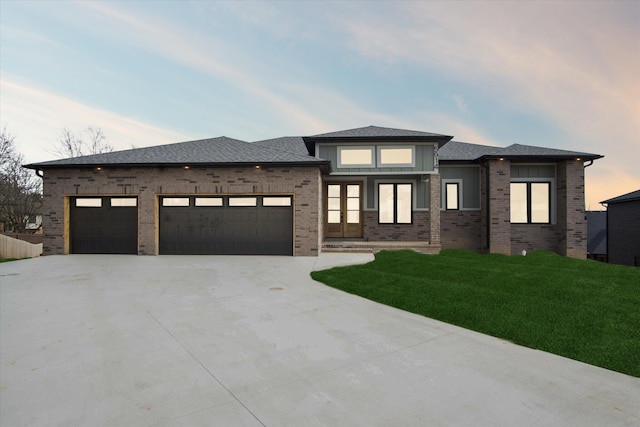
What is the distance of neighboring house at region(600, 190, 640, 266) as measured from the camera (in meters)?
14.6

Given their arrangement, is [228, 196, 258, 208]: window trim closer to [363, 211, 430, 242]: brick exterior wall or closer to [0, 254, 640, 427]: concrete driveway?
[363, 211, 430, 242]: brick exterior wall

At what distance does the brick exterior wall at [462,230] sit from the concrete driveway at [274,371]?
10.1 metres

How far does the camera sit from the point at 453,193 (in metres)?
14.2

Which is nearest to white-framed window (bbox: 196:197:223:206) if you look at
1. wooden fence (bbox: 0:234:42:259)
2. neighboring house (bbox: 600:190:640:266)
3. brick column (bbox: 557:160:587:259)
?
wooden fence (bbox: 0:234:42:259)

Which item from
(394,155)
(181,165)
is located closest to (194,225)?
(181,165)

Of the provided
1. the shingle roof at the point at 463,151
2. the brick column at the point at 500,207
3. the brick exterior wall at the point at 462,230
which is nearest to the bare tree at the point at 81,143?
the shingle roof at the point at 463,151

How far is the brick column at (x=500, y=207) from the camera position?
42.1 feet

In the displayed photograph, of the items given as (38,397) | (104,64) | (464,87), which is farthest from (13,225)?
(464,87)

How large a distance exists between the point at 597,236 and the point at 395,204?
1746cm

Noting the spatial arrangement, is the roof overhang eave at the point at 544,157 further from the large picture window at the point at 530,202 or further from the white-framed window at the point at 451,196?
the white-framed window at the point at 451,196

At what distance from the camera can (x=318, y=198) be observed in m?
11.6

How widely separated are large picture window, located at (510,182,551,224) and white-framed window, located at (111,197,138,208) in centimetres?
1688

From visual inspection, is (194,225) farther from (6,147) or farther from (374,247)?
(6,147)

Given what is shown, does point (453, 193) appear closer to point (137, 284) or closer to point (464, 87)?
point (464, 87)
